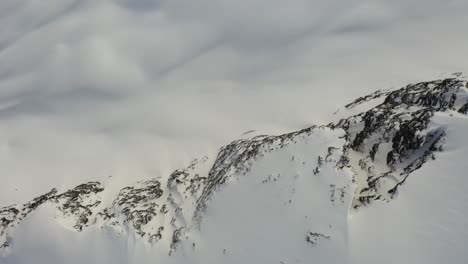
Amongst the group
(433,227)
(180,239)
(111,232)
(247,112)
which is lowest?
(433,227)

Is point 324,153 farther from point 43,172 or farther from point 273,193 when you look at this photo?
point 43,172

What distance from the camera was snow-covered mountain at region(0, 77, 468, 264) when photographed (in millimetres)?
38750

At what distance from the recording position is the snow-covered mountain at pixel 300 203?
127ft

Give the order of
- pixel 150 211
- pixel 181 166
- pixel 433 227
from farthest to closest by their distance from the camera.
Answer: pixel 181 166 → pixel 150 211 → pixel 433 227

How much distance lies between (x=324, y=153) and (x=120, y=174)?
27991 mm

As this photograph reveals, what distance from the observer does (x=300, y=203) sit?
146 ft

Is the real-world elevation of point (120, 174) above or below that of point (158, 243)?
above

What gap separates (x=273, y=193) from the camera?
4675 centimetres

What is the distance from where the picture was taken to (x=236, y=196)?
161ft

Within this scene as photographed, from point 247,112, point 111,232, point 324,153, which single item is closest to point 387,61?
point 247,112

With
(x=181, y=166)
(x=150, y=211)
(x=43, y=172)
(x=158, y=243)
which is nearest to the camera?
(x=158, y=243)

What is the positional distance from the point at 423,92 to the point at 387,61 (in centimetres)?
2219

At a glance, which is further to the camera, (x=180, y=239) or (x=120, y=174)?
(x=120, y=174)

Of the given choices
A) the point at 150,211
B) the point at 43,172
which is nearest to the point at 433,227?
the point at 150,211
